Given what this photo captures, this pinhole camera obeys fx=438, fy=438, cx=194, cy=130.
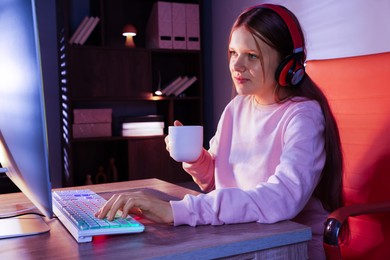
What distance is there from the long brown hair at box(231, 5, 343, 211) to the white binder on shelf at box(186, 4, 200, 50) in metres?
2.51

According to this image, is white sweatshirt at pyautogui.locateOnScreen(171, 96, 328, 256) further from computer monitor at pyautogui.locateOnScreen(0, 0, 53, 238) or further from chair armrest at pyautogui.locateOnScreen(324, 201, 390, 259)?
computer monitor at pyautogui.locateOnScreen(0, 0, 53, 238)

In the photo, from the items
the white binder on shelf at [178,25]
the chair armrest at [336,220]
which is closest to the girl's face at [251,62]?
the chair armrest at [336,220]

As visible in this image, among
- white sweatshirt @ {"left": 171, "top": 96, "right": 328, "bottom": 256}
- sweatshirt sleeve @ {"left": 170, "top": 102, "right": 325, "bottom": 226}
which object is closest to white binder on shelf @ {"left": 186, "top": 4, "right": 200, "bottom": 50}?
white sweatshirt @ {"left": 171, "top": 96, "right": 328, "bottom": 256}

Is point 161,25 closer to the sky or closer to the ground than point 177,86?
closer to the sky

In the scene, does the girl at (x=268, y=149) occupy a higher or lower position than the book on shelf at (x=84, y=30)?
lower

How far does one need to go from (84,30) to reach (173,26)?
709mm

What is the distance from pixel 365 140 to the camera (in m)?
1.14

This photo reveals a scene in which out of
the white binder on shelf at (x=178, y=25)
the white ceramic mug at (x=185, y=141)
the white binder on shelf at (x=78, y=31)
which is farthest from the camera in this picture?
the white binder on shelf at (x=178, y=25)

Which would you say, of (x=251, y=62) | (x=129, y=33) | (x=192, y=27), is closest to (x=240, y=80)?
(x=251, y=62)

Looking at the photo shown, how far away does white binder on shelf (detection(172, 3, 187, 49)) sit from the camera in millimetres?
3531

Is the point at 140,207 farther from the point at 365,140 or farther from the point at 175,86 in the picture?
the point at 175,86

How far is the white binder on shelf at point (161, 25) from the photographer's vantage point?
11.3ft

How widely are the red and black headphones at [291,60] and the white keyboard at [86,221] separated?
21.5 inches

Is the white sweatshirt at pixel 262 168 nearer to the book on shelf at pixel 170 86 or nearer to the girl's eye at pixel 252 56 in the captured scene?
the girl's eye at pixel 252 56
